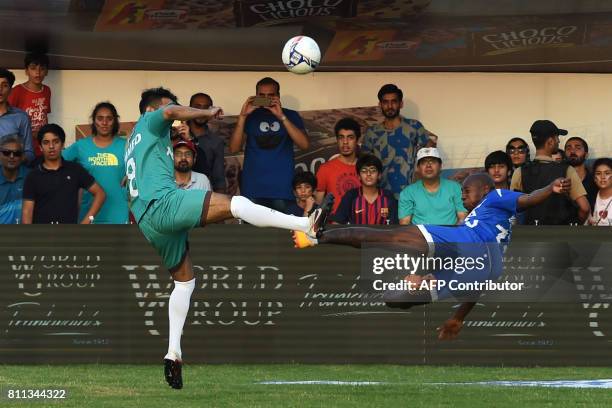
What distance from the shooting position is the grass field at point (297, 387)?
39.9ft

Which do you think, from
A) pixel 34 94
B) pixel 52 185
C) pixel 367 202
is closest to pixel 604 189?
pixel 367 202

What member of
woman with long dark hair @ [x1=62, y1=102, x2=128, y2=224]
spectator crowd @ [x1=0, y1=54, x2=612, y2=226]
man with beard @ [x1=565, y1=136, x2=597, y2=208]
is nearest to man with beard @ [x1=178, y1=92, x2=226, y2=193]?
spectator crowd @ [x1=0, y1=54, x2=612, y2=226]

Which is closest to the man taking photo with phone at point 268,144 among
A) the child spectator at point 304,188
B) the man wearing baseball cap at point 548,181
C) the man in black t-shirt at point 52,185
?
the child spectator at point 304,188

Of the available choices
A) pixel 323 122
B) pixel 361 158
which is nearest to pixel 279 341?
pixel 361 158

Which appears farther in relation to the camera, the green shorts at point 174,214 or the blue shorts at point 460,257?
the blue shorts at point 460,257

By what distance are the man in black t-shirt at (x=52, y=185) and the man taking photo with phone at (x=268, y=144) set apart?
1.87 metres

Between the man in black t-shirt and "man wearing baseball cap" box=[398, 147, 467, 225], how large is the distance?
11.6 ft

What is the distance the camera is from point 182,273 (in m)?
13.0

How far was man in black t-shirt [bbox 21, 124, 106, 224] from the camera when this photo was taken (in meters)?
15.9

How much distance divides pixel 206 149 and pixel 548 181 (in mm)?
3932

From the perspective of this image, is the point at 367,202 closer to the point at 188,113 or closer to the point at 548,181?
the point at 548,181

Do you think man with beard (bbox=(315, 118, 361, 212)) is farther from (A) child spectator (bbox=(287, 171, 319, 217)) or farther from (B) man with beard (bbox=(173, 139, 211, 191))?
(B) man with beard (bbox=(173, 139, 211, 191))

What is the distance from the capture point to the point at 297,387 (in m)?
13.2

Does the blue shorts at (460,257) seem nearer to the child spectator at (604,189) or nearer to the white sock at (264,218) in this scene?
the child spectator at (604,189)
